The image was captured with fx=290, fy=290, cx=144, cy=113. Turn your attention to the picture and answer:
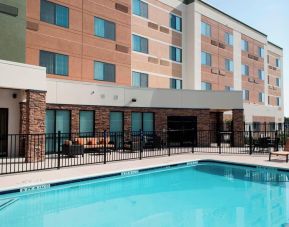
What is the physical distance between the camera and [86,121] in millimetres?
20156

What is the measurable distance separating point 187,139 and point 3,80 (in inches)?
631

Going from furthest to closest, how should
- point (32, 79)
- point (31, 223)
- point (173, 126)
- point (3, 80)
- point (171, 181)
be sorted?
point (173, 126)
point (32, 79)
point (3, 80)
point (171, 181)
point (31, 223)

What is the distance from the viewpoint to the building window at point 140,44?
2655 cm

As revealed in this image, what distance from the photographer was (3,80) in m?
13.9

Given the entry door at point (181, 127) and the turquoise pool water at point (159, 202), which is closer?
the turquoise pool water at point (159, 202)

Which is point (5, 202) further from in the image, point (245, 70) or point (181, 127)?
point (245, 70)

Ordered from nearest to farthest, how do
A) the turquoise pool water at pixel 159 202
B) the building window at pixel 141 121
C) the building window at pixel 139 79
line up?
the turquoise pool water at pixel 159 202 → the building window at pixel 141 121 → the building window at pixel 139 79

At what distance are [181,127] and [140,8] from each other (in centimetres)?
1182

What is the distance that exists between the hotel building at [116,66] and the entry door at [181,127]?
86mm

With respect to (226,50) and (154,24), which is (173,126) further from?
(226,50)

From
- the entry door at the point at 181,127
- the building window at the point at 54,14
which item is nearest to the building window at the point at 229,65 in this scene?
the entry door at the point at 181,127

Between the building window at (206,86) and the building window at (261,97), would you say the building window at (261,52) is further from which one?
the building window at (206,86)

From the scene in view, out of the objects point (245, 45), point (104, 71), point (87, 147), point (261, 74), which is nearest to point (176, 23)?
point (104, 71)

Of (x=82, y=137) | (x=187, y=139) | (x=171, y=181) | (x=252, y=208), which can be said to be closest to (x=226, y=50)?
(x=187, y=139)
